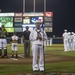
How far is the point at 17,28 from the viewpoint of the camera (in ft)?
182

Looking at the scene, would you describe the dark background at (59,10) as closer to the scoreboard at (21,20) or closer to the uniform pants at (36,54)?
the scoreboard at (21,20)

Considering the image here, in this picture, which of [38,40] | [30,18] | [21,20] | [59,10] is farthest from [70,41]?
[59,10]

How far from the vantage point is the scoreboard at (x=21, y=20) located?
54625 millimetres

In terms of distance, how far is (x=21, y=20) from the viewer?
5525 cm

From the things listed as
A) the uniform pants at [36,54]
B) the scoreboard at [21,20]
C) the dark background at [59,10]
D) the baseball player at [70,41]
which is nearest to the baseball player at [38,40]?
the uniform pants at [36,54]

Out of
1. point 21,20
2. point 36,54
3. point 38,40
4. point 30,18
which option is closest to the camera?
point 38,40

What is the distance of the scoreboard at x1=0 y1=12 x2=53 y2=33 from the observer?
54.6 metres

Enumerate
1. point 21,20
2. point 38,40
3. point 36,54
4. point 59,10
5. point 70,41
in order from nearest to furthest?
point 38,40
point 36,54
point 70,41
point 21,20
point 59,10

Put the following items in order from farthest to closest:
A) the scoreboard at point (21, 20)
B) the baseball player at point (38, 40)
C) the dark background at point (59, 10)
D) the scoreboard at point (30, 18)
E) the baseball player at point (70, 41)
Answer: the dark background at point (59, 10)
the scoreboard at point (21, 20)
the scoreboard at point (30, 18)
the baseball player at point (70, 41)
the baseball player at point (38, 40)

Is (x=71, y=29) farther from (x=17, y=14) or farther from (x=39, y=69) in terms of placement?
(x=39, y=69)

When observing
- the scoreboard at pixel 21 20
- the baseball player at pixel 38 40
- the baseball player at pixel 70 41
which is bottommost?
the baseball player at pixel 70 41

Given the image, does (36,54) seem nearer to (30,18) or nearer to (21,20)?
(30,18)

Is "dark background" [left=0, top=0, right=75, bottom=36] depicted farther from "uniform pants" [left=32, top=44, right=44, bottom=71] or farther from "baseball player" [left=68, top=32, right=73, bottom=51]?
"uniform pants" [left=32, top=44, right=44, bottom=71]

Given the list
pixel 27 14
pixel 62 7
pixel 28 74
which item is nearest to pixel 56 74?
pixel 28 74
